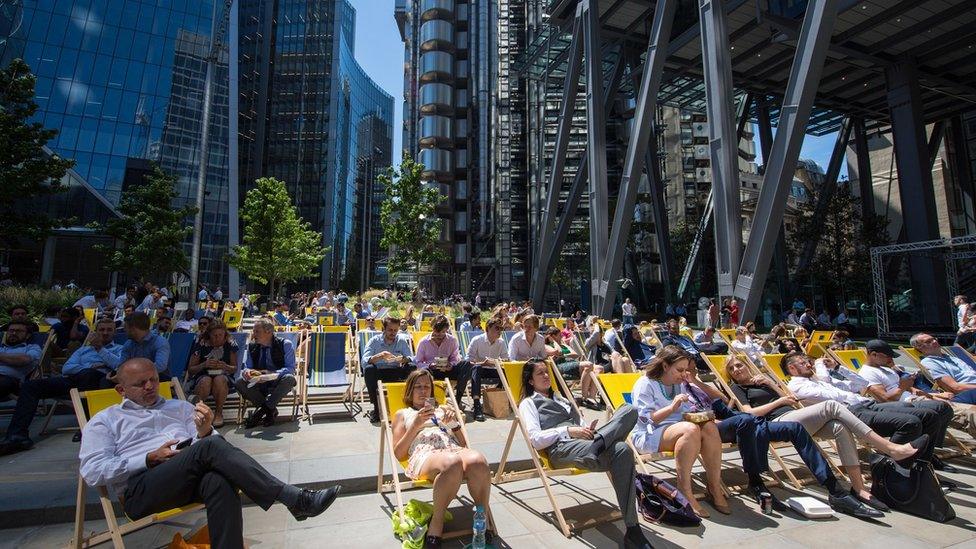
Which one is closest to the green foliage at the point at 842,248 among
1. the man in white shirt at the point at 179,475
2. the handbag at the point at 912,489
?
the handbag at the point at 912,489

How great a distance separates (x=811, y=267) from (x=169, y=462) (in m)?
32.1

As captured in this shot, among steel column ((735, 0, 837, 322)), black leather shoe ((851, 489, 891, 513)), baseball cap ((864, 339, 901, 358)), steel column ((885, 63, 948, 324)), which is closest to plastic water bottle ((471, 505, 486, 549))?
black leather shoe ((851, 489, 891, 513))

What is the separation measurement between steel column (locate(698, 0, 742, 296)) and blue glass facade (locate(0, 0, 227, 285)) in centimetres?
4219

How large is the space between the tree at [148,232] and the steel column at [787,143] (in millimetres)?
A: 24376

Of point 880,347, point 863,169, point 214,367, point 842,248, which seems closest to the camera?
point 880,347

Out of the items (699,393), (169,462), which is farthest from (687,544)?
(169,462)


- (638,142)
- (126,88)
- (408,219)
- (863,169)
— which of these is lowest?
(408,219)

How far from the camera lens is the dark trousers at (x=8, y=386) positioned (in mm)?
5066

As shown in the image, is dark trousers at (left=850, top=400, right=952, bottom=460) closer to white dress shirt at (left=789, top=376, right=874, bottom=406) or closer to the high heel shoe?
white dress shirt at (left=789, top=376, right=874, bottom=406)

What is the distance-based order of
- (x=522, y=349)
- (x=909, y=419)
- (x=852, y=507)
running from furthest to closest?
(x=522, y=349) < (x=909, y=419) < (x=852, y=507)

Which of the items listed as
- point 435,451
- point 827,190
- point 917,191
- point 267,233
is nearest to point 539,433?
point 435,451

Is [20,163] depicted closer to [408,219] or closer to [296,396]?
[408,219]

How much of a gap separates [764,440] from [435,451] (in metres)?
2.78

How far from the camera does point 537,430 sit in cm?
388
